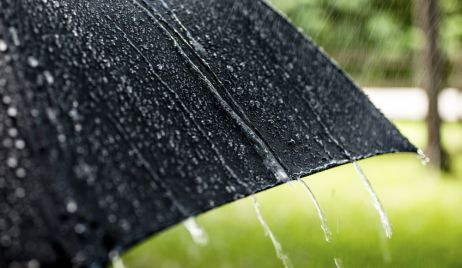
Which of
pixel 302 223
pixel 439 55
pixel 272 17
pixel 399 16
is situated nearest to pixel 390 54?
pixel 399 16

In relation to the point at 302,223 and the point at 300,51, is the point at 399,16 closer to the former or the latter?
the point at 302,223

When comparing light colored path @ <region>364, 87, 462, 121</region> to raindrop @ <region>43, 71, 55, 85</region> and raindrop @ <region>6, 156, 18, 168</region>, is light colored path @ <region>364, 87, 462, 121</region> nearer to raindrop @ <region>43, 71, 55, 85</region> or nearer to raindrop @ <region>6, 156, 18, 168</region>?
raindrop @ <region>43, 71, 55, 85</region>

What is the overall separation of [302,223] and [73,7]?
15.5ft

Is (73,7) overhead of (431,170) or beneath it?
overhead

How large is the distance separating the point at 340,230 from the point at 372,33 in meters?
7.64

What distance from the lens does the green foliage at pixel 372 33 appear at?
1208cm

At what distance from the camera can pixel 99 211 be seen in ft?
4.30

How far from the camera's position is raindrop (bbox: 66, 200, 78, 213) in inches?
50.8

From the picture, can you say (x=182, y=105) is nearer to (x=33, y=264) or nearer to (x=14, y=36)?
(x=14, y=36)

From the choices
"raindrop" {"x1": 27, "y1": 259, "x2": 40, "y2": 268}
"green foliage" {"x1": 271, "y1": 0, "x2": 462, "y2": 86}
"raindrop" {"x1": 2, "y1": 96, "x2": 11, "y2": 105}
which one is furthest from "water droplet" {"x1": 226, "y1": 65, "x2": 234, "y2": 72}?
"green foliage" {"x1": 271, "y1": 0, "x2": 462, "y2": 86}

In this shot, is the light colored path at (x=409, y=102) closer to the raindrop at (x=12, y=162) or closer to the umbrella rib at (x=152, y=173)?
the umbrella rib at (x=152, y=173)

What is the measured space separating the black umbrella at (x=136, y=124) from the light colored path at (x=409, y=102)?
934 centimetres

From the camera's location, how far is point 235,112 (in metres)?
1.98

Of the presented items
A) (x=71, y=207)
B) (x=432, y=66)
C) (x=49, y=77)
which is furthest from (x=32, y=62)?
(x=432, y=66)
